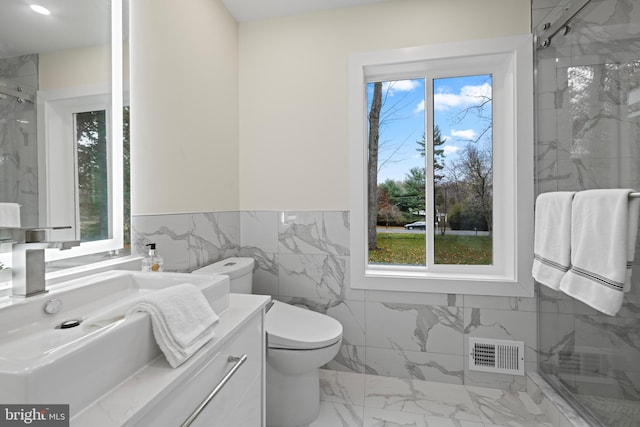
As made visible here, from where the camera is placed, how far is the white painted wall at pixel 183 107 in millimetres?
1462

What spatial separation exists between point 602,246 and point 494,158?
38.8 inches

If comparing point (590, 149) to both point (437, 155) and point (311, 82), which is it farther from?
point (311, 82)

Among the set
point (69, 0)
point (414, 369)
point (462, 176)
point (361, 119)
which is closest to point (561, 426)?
point (414, 369)

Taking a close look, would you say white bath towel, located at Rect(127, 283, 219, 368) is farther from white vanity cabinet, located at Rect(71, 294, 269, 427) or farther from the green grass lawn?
the green grass lawn

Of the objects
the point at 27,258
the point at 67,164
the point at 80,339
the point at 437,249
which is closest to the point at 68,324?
the point at 27,258

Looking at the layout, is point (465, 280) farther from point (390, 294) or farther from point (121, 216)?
point (121, 216)

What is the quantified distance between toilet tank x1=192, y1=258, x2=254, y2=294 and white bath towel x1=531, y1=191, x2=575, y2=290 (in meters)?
1.57

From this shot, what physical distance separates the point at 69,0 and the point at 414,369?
8.22 feet

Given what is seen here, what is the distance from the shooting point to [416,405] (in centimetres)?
181

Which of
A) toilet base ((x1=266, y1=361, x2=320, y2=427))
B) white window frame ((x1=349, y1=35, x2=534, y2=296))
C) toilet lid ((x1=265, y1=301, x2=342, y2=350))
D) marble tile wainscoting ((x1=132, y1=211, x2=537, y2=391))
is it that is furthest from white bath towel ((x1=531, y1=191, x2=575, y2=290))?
toilet base ((x1=266, y1=361, x2=320, y2=427))

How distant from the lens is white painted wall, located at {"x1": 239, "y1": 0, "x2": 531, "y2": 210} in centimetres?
201

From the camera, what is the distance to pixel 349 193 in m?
2.11

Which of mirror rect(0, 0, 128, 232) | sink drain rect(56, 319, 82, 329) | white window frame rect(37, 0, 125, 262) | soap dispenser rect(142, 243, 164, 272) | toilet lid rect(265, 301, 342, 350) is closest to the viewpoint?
sink drain rect(56, 319, 82, 329)

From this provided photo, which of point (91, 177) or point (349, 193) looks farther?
point (349, 193)
